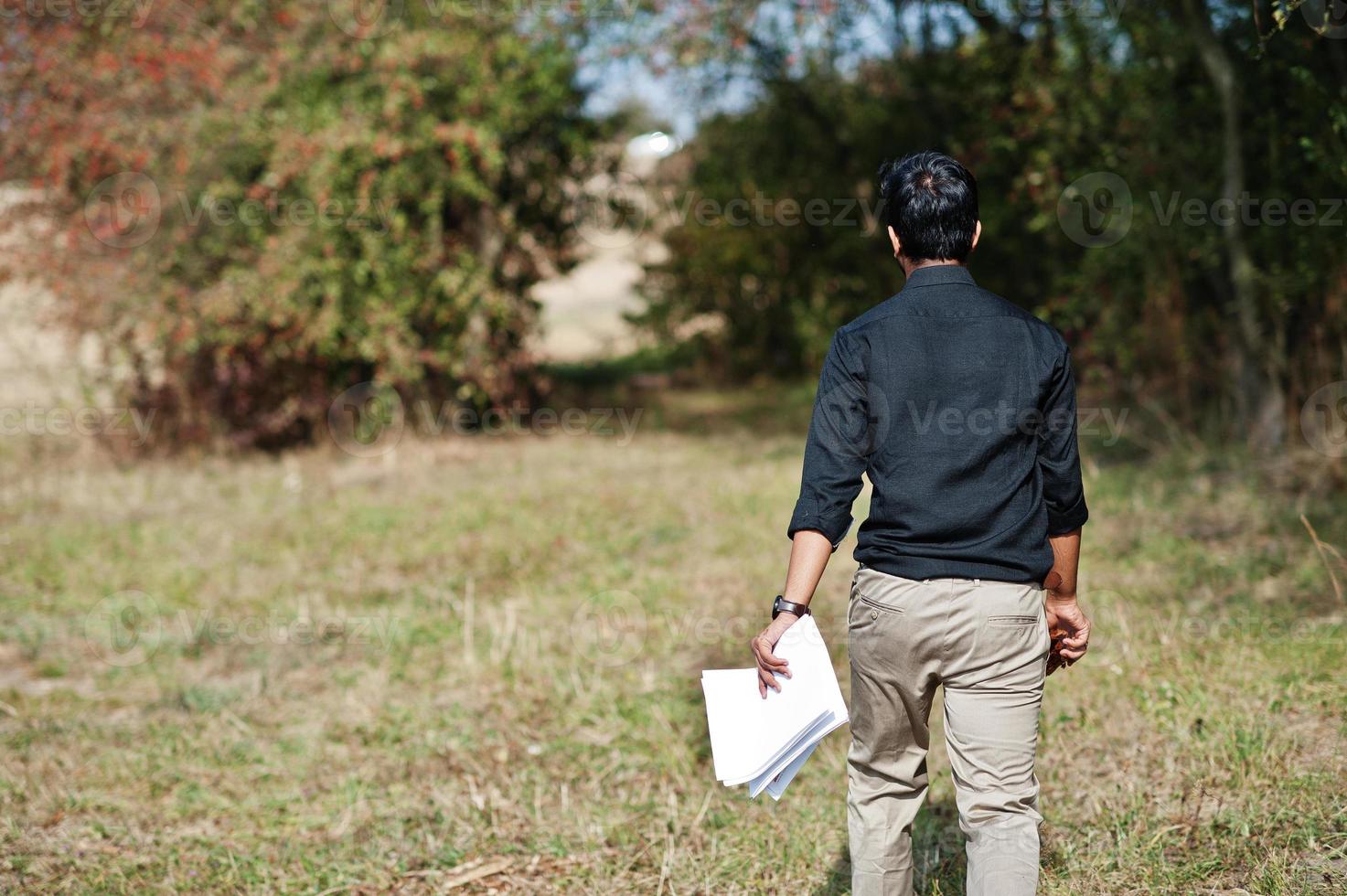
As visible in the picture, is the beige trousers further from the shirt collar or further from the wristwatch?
the shirt collar

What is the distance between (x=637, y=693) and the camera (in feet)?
16.9

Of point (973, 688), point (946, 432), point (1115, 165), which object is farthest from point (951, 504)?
point (1115, 165)

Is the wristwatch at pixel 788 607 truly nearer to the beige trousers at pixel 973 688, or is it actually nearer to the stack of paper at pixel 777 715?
the stack of paper at pixel 777 715

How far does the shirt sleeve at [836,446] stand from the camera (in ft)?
8.48

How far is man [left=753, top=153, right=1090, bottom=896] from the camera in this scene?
2.53 m

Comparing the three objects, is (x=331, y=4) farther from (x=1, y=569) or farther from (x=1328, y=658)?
(x=1328, y=658)

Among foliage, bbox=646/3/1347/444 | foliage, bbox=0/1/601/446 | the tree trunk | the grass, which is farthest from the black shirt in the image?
foliage, bbox=0/1/601/446

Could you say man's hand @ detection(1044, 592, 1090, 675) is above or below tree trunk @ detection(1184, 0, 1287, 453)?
below

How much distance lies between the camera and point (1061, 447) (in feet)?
8.56

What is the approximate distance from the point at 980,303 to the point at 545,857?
243 centimetres

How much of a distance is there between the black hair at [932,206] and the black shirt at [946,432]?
0.05m

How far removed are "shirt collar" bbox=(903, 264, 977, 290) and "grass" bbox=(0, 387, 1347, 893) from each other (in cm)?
186

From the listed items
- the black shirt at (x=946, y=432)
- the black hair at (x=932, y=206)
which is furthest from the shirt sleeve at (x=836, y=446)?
the black hair at (x=932, y=206)

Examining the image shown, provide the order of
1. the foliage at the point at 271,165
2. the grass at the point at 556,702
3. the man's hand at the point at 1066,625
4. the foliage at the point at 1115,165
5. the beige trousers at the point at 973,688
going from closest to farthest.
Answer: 1. the beige trousers at the point at 973,688
2. the man's hand at the point at 1066,625
3. the grass at the point at 556,702
4. the foliage at the point at 1115,165
5. the foliage at the point at 271,165
